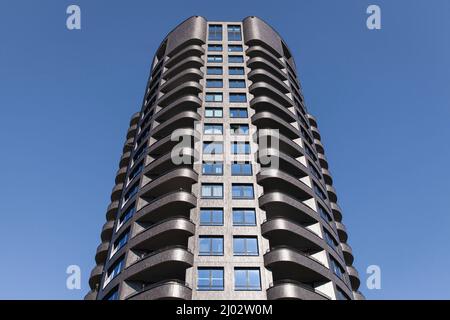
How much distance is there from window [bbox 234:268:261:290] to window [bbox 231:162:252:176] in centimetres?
1065

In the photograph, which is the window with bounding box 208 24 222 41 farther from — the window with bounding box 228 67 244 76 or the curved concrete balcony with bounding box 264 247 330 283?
the curved concrete balcony with bounding box 264 247 330 283

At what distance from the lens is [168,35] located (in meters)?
72.4

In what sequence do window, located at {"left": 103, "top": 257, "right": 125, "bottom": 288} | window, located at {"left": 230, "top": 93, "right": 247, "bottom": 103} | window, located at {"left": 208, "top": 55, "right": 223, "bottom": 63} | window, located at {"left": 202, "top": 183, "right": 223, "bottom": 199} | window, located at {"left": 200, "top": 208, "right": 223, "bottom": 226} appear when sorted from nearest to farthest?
window, located at {"left": 200, "top": 208, "right": 223, "bottom": 226}, window, located at {"left": 103, "top": 257, "right": 125, "bottom": 288}, window, located at {"left": 202, "top": 183, "right": 223, "bottom": 199}, window, located at {"left": 230, "top": 93, "right": 247, "bottom": 103}, window, located at {"left": 208, "top": 55, "right": 223, "bottom": 63}

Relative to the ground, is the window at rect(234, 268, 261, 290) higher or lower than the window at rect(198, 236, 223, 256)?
lower

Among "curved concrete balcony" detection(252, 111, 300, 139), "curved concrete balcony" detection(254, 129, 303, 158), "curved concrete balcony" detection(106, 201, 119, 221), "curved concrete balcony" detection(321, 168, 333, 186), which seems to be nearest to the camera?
"curved concrete balcony" detection(254, 129, 303, 158)

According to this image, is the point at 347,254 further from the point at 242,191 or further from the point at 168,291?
the point at 168,291

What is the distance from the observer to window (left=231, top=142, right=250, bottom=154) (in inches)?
1884

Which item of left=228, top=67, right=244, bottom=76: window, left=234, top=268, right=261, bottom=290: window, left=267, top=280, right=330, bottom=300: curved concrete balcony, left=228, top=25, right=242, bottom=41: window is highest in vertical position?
left=228, top=25, right=242, bottom=41: window

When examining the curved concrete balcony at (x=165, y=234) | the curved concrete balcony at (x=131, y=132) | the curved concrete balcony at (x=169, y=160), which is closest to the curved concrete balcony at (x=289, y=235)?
the curved concrete balcony at (x=165, y=234)

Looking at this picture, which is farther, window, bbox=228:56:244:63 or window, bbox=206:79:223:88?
window, bbox=228:56:244:63

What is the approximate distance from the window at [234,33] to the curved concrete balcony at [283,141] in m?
19.6

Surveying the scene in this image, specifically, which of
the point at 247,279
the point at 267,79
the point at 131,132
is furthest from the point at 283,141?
the point at 131,132

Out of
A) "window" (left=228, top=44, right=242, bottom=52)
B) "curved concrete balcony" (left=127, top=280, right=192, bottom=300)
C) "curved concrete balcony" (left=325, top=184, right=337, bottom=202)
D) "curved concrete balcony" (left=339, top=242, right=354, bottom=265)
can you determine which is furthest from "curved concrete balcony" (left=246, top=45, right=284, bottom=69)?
"curved concrete balcony" (left=127, top=280, right=192, bottom=300)
